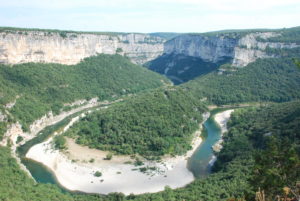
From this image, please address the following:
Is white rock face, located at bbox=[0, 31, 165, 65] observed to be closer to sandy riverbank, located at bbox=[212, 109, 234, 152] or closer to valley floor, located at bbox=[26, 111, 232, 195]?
valley floor, located at bbox=[26, 111, 232, 195]

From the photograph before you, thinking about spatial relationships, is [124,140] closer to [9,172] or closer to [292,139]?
[9,172]

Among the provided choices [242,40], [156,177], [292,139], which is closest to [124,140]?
[156,177]

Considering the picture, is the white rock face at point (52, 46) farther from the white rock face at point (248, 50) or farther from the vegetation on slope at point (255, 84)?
the white rock face at point (248, 50)

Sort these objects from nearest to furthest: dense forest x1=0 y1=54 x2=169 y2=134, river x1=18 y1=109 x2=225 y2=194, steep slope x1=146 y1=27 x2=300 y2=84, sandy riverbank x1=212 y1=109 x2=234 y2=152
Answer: river x1=18 y1=109 x2=225 y2=194, sandy riverbank x1=212 y1=109 x2=234 y2=152, dense forest x1=0 y1=54 x2=169 y2=134, steep slope x1=146 y1=27 x2=300 y2=84

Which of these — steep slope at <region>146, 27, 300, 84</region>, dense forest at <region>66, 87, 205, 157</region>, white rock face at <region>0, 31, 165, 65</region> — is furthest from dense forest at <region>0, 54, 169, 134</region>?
steep slope at <region>146, 27, 300, 84</region>

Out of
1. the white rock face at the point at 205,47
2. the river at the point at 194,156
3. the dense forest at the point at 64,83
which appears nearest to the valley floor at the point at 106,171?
the river at the point at 194,156

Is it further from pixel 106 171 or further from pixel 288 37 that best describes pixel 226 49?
pixel 106 171
